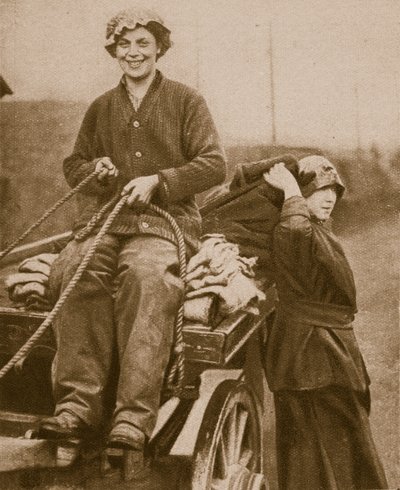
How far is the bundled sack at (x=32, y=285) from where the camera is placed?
9.21ft

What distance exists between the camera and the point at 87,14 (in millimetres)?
3318

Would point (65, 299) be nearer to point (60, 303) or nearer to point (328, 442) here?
point (60, 303)

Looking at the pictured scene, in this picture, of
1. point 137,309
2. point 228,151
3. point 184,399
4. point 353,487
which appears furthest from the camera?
point 228,151

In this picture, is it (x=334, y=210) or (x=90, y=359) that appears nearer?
(x=90, y=359)

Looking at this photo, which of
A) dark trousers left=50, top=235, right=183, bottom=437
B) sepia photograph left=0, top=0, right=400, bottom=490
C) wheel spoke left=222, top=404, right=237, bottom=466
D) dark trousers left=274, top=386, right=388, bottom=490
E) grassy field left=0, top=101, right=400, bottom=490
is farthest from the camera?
grassy field left=0, top=101, right=400, bottom=490

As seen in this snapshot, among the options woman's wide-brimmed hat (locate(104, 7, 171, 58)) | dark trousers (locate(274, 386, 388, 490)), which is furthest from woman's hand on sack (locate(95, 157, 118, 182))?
dark trousers (locate(274, 386, 388, 490))

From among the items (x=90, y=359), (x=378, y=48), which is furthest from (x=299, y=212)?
(x=90, y=359)

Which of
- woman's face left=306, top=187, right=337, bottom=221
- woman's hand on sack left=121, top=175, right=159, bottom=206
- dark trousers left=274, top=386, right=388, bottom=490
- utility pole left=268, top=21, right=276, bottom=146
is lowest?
dark trousers left=274, top=386, right=388, bottom=490

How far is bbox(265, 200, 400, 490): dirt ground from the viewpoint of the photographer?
322 cm

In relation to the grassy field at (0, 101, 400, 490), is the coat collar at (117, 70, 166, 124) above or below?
above

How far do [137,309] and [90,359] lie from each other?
0.23 meters

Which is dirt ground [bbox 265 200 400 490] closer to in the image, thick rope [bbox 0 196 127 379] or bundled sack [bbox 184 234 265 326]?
bundled sack [bbox 184 234 265 326]

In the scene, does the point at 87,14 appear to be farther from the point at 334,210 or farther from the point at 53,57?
the point at 334,210

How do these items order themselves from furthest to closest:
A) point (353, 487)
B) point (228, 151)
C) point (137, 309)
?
point (228, 151)
point (353, 487)
point (137, 309)
